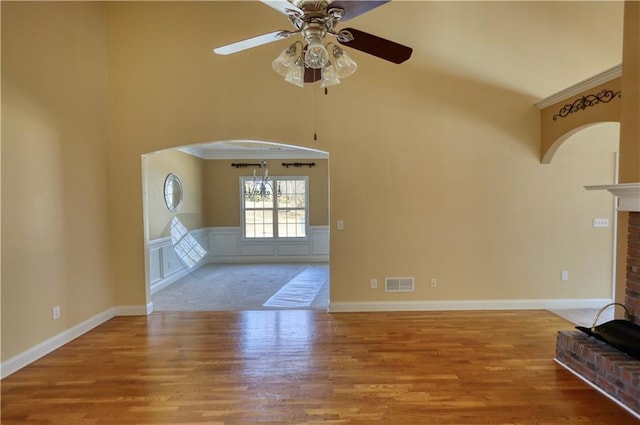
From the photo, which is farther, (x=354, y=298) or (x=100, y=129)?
(x=354, y=298)

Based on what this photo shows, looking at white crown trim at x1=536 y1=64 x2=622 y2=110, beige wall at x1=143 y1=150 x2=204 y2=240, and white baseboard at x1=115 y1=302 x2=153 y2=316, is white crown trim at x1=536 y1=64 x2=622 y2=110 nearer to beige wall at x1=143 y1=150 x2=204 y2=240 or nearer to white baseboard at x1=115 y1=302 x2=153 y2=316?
beige wall at x1=143 y1=150 x2=204 y2=240

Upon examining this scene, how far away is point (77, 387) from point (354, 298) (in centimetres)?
293

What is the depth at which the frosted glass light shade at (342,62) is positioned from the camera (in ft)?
6.79

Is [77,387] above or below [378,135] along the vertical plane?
below

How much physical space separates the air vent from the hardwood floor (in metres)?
0.45

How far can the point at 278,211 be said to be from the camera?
8.09 meters

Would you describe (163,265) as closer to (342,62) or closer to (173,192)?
(173,192)

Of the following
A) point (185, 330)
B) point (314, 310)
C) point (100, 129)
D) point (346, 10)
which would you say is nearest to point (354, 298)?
point (314, 310)

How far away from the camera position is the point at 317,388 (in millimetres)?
Result: 2473

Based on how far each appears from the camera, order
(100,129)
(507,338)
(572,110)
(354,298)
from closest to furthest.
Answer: (507,338) < (572,110) < (100,129) < (354,298)

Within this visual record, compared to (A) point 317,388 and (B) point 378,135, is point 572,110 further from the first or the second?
(A) point 317,388

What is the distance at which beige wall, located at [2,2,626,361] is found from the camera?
404 centimetres

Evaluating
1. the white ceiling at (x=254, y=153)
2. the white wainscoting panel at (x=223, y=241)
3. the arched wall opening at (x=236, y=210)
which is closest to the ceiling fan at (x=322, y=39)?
the arched wall opening at (x=236, y=210)

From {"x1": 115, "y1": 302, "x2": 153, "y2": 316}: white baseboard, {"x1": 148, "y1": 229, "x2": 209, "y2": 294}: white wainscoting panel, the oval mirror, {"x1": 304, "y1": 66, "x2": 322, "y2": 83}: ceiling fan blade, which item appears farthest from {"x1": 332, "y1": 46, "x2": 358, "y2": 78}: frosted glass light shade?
the oval mirror
